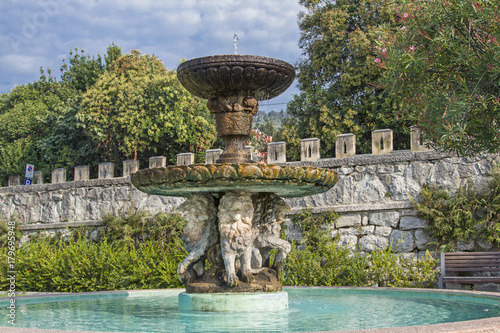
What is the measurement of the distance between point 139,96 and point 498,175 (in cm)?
1046

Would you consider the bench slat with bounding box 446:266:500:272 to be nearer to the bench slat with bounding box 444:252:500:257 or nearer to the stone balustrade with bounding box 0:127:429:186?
the bench slat with bounding box 444:252:500:257

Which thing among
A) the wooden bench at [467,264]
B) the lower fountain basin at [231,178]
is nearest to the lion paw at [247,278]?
the lower fountain basin at [231,178]

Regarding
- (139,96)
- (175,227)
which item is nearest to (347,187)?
(175,227)

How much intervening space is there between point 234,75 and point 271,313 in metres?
2.45

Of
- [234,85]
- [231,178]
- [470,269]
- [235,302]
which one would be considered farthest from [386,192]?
[231,178]

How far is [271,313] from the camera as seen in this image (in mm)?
5422

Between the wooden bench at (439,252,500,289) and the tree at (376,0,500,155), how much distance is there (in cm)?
331

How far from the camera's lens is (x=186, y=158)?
13.8 m

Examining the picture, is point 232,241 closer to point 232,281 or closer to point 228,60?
point 232,281

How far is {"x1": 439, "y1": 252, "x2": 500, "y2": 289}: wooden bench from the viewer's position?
940cm

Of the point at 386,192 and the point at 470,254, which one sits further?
the point at 386,192

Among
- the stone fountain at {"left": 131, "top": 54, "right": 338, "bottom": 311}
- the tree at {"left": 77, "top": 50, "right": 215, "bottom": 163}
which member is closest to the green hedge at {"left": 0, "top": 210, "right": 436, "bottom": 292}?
the tree at {"left": 77, "top": 50, "right": 215, "bottom": 163}

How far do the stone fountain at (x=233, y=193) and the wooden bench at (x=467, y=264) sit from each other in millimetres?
4454

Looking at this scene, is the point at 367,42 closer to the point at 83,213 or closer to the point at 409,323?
the point at 83,213
